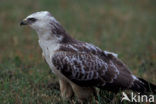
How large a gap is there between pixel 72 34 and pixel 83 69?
14.0 feet

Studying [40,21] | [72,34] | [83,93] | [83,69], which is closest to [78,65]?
[83,69]

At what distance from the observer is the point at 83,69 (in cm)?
601

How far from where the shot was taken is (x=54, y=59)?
593 cm

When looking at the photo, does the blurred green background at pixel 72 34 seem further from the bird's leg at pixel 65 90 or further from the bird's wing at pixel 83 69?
the bird's wing at pixel 83 69

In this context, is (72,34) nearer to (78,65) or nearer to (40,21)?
(40,21)

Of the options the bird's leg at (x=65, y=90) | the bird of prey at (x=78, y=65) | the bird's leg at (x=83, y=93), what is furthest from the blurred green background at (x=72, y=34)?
the bird of prey at (x=78, y=65)

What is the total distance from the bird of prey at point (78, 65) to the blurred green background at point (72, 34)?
0.51m

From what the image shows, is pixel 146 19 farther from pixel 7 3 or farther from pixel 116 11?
pixel 7 3

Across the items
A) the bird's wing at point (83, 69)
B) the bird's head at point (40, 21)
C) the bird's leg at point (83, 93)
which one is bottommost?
the bird's leg at point (83, 93)

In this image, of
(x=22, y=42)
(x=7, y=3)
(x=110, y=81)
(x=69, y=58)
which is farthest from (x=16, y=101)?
(x=7, y=3)

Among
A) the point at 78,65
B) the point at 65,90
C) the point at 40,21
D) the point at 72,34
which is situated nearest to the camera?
the point at 78,65

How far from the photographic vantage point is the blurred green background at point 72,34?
6614mm

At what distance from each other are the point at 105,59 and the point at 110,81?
400mm

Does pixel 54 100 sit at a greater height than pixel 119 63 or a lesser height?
lesser
